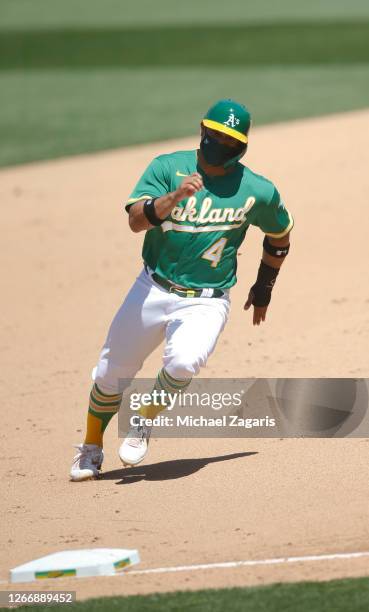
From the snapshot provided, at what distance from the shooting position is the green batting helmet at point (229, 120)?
6805 mm

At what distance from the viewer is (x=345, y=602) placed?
17.4 ft

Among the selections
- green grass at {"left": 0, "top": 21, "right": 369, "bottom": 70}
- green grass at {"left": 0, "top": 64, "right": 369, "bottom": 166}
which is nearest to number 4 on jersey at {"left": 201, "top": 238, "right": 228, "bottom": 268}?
green grass at {"left": 0, "top": 64, "right": 369, "bottom": 166}

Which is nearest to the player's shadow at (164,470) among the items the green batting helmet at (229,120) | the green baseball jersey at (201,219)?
the green baseball jersey at (201,219)

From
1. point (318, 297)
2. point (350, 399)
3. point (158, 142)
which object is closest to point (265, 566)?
point (350, 399)

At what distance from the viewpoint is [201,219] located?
6.87 m

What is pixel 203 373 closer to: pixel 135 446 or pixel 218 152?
pixel 135 446

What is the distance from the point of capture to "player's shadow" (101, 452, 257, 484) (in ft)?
24.2

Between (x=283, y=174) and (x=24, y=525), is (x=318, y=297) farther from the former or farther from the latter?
(x=24, y=525)

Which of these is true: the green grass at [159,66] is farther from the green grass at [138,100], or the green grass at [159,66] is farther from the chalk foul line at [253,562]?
the chalk foul line at [253,562]

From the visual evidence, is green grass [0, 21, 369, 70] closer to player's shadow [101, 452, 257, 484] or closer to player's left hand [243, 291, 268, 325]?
player's left hand [243, 291, 268, 325]

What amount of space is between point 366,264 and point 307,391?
3.19 m

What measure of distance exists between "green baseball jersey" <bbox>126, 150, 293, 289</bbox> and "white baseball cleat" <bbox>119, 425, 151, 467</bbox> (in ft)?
3.07

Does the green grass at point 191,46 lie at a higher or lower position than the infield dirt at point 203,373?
higher

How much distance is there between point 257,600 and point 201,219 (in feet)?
7.82
